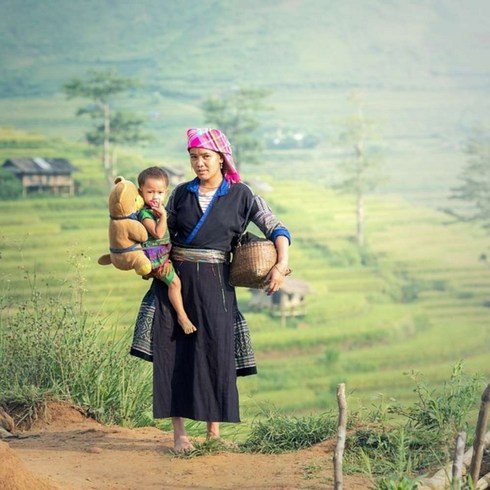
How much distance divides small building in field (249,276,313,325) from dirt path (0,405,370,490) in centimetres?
2245

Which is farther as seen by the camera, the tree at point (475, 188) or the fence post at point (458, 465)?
the tree at point (475, 188)

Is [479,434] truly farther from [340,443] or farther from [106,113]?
[106,113]

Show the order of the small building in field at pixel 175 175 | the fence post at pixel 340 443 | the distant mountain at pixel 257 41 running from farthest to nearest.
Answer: the distant mountain at pixel 257 41 < the small building in field at pixel 175 175 < the fence post at pixel 340 443

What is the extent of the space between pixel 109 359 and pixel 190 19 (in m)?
31.9

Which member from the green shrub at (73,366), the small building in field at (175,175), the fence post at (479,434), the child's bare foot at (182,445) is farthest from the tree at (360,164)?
the fence post at (479,434)

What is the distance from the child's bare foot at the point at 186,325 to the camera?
5.00 meters

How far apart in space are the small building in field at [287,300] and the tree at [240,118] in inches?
178

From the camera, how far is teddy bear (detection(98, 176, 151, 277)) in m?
4.74

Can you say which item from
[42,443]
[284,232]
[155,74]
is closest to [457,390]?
[284,232]

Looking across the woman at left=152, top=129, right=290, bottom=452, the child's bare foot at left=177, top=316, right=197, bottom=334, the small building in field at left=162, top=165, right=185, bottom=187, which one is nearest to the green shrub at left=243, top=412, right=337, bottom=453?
the woman at left=152, top=129, right=290, bottom=452

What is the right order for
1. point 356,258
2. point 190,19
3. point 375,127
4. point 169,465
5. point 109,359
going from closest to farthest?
point 169,465 < point 109,359 < point 356,258 < point 375,127 < point 190,19

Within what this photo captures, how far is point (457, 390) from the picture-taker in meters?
4.98

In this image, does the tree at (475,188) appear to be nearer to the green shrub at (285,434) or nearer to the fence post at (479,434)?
the green shrub at (285,434)

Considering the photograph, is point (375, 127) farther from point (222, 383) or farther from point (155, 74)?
point (222, 383)
